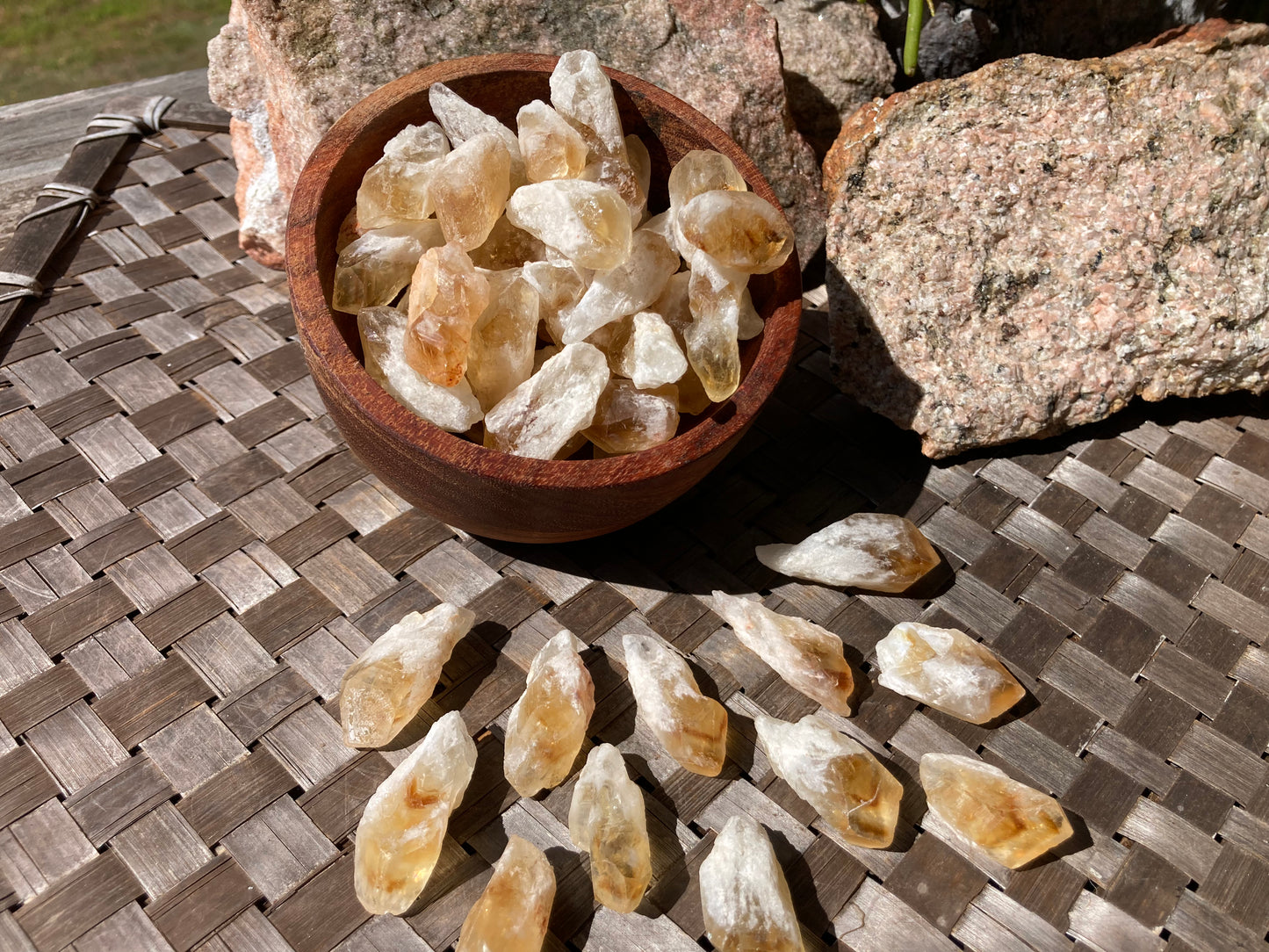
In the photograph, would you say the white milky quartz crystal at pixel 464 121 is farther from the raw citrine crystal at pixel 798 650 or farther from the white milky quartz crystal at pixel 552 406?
the raw citrine crystal at pixel 798 650

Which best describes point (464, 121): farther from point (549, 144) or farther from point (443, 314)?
point (443, 314)

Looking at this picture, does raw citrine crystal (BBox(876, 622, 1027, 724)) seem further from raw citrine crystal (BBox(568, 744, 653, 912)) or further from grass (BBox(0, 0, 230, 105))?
grass (BBox(0, 0, 230, 105))

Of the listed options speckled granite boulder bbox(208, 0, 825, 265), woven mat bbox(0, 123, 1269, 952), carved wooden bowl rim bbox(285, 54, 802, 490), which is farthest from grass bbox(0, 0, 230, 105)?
carved wooden bowl rim bbox(285, 54, 802, 490)

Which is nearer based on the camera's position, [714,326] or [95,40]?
[714,326]

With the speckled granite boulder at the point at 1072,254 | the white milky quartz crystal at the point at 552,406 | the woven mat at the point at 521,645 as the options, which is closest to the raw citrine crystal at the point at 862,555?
the woven mat at the point at 521,645

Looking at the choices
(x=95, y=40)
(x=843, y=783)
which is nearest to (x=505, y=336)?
(x=843, y=783)

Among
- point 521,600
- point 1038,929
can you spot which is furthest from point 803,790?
point 521,600
